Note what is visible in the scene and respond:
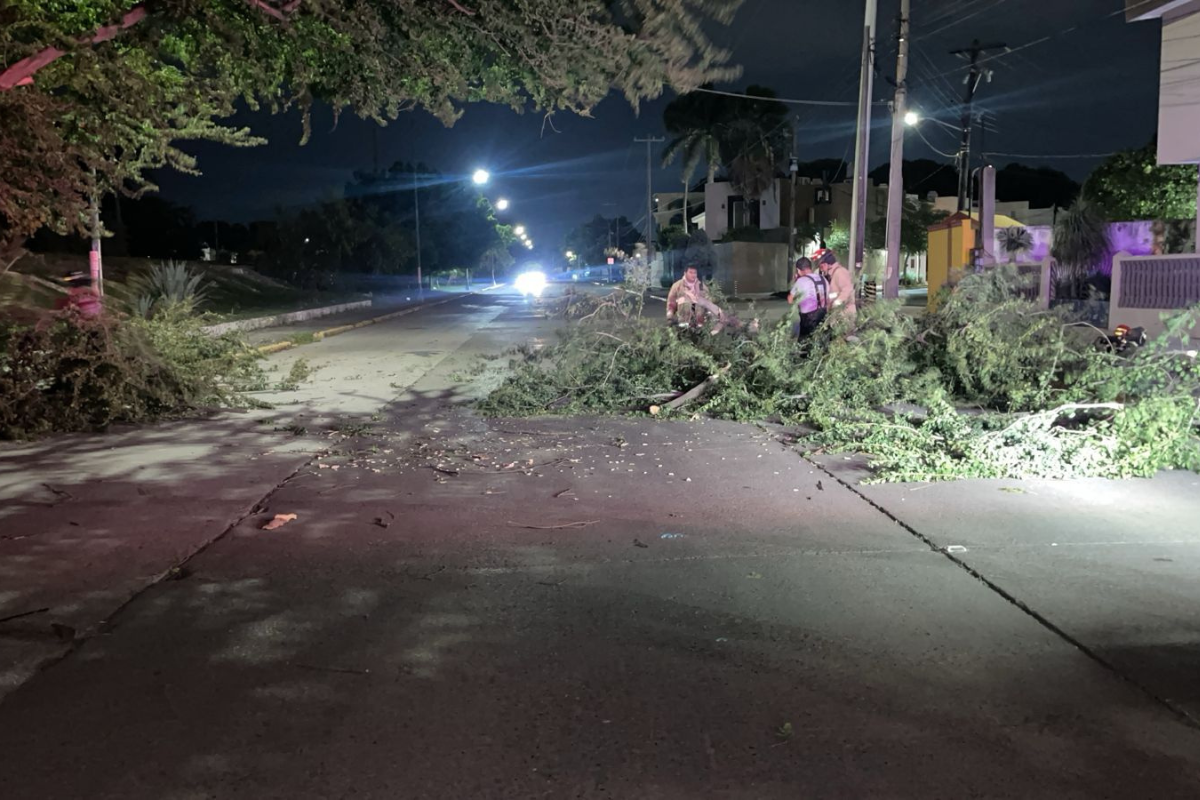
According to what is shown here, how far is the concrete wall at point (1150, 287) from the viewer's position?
16672 mm

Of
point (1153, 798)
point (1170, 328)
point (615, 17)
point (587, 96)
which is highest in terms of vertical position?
point (615, 17)

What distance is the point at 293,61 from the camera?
10656mm

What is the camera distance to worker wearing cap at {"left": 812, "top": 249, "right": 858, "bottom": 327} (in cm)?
1041

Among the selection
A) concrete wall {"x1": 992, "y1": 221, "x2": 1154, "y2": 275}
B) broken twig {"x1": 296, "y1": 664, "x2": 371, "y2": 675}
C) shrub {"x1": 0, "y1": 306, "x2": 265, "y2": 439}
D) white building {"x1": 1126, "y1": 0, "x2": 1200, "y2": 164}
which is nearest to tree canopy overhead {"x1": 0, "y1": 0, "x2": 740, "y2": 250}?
shrub {"x1": 0, "y1": 306, "x2": 265, "y2": 439}

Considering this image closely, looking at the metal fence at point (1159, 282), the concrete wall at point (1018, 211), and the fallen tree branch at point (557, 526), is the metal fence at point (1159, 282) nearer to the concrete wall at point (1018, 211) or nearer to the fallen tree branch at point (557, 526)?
the fallen tree branch at point (557, 526)

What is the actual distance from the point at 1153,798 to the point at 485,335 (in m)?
21.2

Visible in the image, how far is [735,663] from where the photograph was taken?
3.91m

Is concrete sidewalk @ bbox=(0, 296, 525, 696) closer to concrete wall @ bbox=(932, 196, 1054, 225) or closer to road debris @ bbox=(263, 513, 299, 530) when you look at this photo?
road debris @ bbox=(263, 513, 299, 530)

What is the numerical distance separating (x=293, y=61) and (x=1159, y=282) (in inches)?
631

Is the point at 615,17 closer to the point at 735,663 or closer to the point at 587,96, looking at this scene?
the point at 587,96

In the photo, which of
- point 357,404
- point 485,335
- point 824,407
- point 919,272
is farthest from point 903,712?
point 919,272

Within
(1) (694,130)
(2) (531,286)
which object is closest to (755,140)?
(1) (694,130)

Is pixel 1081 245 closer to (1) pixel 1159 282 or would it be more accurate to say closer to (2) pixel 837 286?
(1) pixel 1159 282

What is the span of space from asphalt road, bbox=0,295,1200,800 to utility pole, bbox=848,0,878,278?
577 inches
